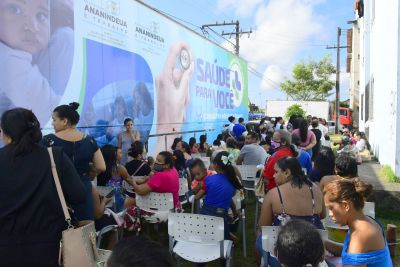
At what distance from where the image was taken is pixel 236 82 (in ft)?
58.0

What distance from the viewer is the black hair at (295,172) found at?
3.41 meters

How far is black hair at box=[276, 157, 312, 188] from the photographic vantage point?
134 inches

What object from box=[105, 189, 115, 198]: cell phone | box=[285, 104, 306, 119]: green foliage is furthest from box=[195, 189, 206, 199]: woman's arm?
box=[285, 104, 306, 119]: green foliage

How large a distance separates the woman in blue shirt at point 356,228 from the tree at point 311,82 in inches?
1629

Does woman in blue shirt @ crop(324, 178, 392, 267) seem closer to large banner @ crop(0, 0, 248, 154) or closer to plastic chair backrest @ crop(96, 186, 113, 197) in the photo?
plastic chair backrest @ crop(96, 186, 113, 197)

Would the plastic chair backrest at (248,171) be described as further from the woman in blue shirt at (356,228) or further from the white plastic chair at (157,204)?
the woman in blue shirt at (356,228)

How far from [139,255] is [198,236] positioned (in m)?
2.32

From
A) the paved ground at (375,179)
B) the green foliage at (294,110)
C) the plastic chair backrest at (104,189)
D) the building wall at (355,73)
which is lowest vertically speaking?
the paved ground at (375,179)

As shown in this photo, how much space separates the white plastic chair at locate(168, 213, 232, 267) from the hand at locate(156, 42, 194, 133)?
6.19 m

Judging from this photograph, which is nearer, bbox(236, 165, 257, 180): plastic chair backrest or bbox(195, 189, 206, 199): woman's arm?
bbox(195, 189, 206, 199): woman's arm

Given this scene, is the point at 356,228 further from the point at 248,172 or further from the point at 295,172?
the point at 248,172

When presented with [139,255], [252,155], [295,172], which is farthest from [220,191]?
[139,255]

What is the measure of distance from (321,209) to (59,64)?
438 cm

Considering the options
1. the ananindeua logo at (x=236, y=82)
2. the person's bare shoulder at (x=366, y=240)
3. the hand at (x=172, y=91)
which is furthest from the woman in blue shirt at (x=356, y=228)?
the ananindeua logo at (x=236, y=82)
